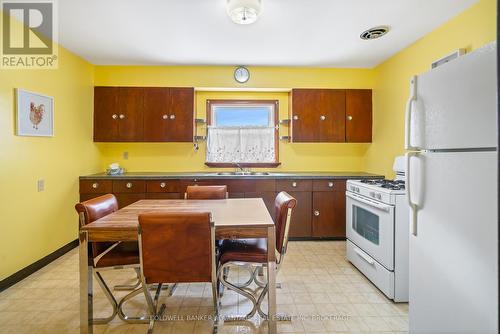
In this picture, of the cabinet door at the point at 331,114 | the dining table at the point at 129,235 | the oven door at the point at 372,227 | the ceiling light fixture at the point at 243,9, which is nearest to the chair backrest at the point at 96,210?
the dining table at the point at 129,235

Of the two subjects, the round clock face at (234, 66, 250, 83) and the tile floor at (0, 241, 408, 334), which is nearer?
the tile floor at (0, 241, 408, 334)

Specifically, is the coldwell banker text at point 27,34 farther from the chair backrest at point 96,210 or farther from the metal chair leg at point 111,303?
the metal chair leg at point 111,303

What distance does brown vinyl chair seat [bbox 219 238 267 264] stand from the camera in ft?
6.14

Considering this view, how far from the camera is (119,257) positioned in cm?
187

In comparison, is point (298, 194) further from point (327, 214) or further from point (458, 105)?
point (458, 105)

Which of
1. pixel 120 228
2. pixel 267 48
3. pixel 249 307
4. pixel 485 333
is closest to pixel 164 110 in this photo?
pixel 267 48

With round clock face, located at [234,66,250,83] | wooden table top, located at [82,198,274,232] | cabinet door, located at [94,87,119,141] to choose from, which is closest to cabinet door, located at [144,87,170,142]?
cabinet door, located at [94,87,119,141]

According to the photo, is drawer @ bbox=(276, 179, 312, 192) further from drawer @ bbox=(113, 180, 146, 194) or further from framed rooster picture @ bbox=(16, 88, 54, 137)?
framed rooster picture @ bbox=(16, 88, 54, 137)

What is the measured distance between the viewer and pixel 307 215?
362cm

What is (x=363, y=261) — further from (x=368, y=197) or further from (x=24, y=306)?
(x=24, y=306)

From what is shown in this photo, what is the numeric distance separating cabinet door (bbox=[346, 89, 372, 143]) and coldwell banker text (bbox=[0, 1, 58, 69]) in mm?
3587

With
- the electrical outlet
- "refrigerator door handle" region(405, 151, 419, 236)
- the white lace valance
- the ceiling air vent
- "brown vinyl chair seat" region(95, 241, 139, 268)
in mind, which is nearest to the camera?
"refrigerator door handle" region(405, 151, 419, 236)

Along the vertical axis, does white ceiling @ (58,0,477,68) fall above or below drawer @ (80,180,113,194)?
above

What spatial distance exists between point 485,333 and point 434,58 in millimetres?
2525
